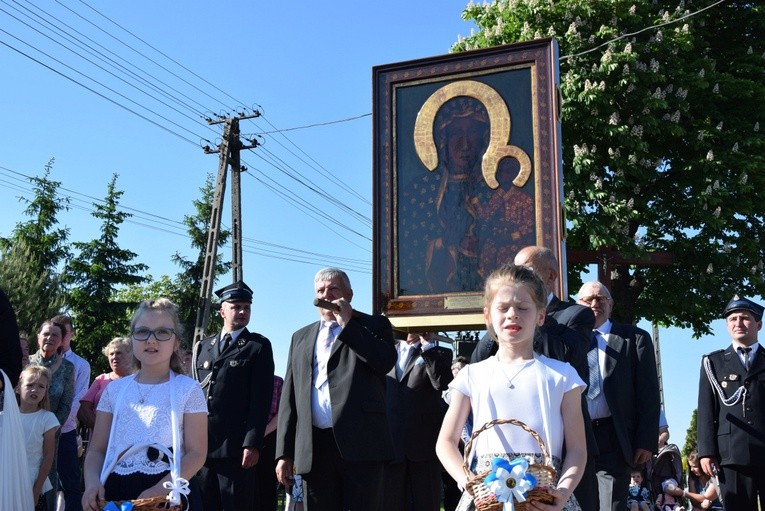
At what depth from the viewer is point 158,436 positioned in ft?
13.2

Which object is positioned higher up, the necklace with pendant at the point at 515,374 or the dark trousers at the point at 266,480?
the necklace with pendant at the point at 515,374

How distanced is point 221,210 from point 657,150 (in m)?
11.8

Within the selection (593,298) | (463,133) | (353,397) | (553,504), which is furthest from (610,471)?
(463,133)

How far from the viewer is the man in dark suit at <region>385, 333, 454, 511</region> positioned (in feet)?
27.2

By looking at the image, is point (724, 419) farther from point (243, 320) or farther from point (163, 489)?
point (163, 489)

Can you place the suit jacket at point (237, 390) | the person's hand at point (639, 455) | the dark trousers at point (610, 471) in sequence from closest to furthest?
the dark trousers at point (610, 471) → the person's hand at point (639, 455) → the suit jacket at point (237, 390)

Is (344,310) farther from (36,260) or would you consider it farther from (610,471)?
(36,260)

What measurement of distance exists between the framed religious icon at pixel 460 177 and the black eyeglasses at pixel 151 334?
4776mm

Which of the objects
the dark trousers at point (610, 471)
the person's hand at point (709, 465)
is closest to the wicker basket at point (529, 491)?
the dark trousers at point (610, 471)

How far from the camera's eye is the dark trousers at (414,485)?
8.28 m

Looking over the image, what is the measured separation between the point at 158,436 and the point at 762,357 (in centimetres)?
498

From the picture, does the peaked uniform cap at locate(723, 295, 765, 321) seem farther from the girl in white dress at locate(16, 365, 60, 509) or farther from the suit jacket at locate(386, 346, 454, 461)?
the girl in white dress at locate(16, 365, 60, 509)

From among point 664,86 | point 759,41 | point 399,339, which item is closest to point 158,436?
point 399,339

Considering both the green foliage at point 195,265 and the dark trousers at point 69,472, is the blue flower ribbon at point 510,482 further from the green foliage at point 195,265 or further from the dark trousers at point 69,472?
the green foliage at point 195,265
